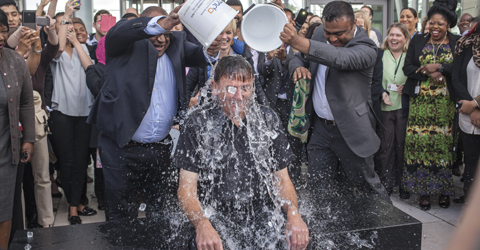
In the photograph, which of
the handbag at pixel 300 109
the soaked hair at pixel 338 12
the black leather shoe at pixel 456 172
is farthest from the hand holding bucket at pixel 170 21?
the black leather shoe at pixel 456 172

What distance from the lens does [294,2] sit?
889 cm

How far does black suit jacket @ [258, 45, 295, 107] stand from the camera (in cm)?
455

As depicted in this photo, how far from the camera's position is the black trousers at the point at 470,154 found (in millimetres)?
4062

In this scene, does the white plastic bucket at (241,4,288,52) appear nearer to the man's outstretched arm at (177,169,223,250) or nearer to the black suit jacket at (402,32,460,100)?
the man's outstretched arm at (177,169,223,250)

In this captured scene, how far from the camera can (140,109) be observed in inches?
120

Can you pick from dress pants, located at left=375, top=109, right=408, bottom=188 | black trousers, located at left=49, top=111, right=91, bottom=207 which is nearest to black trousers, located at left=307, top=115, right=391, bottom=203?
dress pants, located at left=375, top=109, right=408, bottom=188

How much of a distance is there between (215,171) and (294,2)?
720 centimetres

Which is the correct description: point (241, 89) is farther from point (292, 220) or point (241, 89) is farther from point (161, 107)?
point (161, 107)

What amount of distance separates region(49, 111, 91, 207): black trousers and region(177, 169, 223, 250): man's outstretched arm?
7.50 ft

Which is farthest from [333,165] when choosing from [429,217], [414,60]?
[414,60]

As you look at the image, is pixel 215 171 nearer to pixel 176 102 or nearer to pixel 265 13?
pixel 176 102

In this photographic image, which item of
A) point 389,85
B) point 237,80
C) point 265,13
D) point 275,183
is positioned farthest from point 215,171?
point 389,85

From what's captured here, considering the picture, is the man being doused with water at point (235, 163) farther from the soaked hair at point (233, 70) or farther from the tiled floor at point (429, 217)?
the tiled floor at point (429, 217)

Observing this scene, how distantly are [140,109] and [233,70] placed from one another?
944 millimetres
